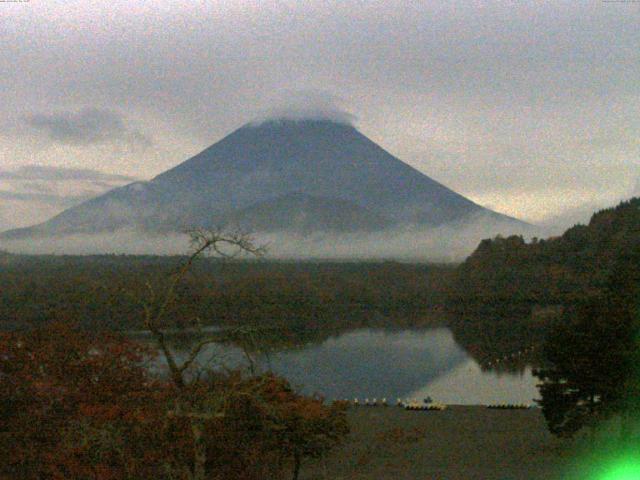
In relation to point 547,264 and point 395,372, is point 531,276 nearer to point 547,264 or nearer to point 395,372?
point 547,264

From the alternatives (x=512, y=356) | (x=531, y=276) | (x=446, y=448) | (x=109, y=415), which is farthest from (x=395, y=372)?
(x=531, y=276)

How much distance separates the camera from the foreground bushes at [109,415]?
18.0 ft

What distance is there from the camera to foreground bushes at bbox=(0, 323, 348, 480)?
548 cm

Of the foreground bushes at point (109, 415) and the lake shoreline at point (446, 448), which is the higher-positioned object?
the foreground bushes at point (109, 415)

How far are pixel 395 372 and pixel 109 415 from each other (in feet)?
70.3

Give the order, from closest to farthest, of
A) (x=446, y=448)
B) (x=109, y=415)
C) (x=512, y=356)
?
(x=109, y=415) < (x=446, y=448) < (x=512, y=356)

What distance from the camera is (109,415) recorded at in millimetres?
5605

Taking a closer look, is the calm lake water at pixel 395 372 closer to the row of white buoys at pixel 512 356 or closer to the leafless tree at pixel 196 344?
the row of white buoys at pixel 512 356

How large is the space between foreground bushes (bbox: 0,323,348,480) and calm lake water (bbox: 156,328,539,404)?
8567 millimetres

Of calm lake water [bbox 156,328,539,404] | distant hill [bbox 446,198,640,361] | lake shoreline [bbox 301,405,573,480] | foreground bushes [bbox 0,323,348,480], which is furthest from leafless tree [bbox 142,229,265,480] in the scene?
distant hill [bbox 446,198,640,361]

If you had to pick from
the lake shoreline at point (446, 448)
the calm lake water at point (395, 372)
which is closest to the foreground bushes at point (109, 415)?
the lake shoreline at point (446, 448)

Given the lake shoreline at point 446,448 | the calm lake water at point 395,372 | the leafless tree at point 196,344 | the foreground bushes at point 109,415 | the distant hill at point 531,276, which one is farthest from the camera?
the distant hill at point 531,276

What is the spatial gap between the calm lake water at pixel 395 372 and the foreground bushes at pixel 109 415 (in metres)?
8.57

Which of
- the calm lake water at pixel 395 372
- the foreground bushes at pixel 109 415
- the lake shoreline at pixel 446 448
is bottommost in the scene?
the calm lake water at pixel 395 372
